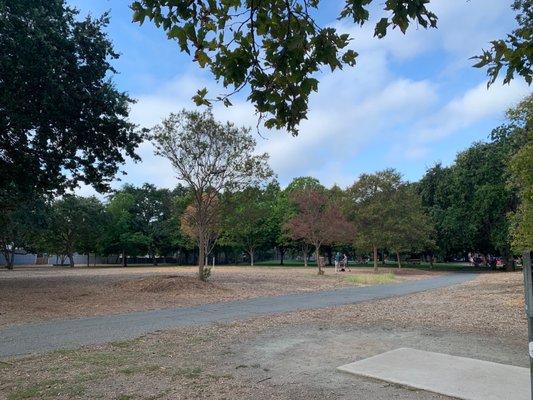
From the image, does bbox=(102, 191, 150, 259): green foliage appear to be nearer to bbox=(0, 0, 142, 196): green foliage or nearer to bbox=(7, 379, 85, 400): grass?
bbox=(0, 0, 142, 196): green foliage

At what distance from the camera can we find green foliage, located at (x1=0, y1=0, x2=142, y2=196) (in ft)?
49.5

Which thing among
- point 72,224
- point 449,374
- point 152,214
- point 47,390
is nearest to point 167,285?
point 47,390

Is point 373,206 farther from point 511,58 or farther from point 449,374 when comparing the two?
point 511,58

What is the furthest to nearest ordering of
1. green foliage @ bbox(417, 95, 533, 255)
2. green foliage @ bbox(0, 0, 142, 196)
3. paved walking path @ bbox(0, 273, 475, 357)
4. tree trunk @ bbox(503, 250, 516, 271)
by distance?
tree trunk @ bbox(503, 250, 516, 271), green foliage @ bbox(417, 95, 533, 255), green foliage @ bbox(0, 0, 142, 196), paved walking path @ bbox(0, 273, 475, 357)

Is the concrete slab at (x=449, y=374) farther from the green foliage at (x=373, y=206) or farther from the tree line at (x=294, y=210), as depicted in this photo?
the green foliage at (x=373, y=206)

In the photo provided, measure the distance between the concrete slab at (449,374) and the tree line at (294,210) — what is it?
4.35 m

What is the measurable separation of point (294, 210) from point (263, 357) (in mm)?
50181

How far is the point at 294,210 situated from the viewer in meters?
57.2

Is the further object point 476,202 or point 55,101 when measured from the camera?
point 476,202

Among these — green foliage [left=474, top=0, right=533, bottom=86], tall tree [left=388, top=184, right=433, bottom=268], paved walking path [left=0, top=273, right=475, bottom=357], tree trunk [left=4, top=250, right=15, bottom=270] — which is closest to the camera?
green foliage [left=474, top=0, right=533, bottom=86]

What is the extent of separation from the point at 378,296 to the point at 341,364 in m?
11.3

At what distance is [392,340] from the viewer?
27.8 feet

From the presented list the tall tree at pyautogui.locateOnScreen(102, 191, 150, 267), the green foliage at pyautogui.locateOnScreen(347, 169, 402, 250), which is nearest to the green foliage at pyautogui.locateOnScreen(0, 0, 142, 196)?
the green foliage at pyautogui.locateOnScreen(347, 169, 402, 250)

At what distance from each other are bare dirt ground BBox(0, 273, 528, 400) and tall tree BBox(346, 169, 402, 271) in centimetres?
2573
